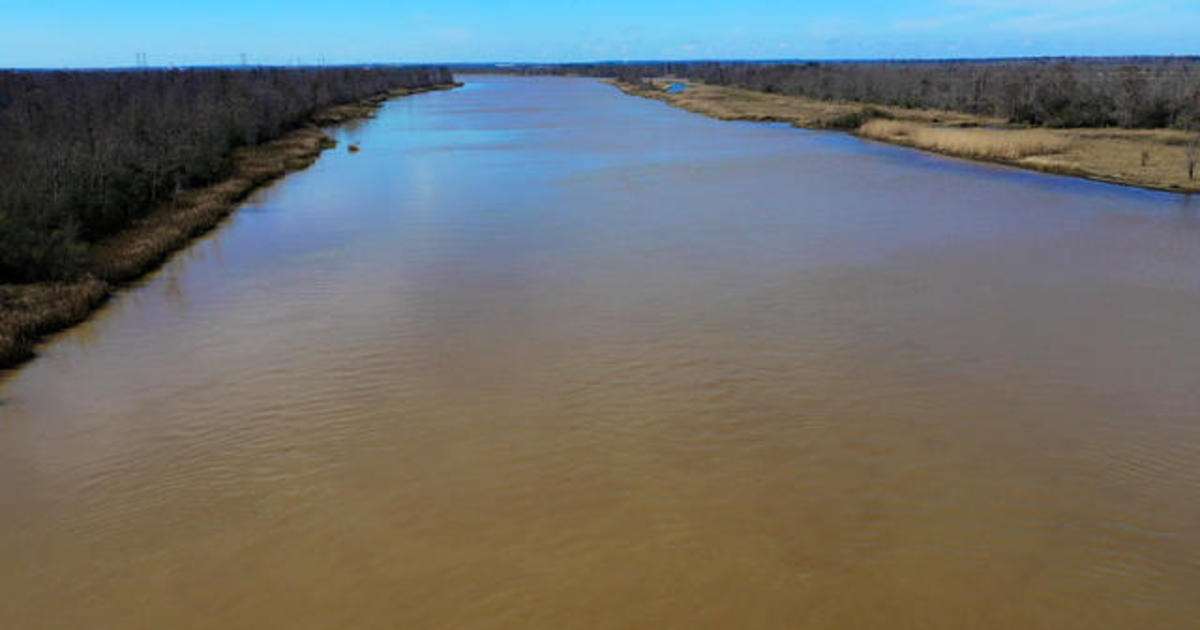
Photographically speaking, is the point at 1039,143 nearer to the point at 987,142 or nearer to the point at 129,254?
the point at 987,142

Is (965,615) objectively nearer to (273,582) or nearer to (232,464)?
(273,582)

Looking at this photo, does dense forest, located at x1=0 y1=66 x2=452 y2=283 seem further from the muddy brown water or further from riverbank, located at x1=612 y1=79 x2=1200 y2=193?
riverbank, located at x1=612 y1=79 x2=1200 y2=193

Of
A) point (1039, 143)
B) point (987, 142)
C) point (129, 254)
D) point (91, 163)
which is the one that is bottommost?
point (129, 254)

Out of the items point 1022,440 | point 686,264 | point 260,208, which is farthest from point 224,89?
point 1022,440

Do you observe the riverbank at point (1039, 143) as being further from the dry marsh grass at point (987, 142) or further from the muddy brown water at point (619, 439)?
the muddy brown water at point (619, 439)

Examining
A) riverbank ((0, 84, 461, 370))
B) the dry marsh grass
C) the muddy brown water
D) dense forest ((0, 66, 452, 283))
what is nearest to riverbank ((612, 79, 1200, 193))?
the dry marsh grass

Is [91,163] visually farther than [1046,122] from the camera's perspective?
No

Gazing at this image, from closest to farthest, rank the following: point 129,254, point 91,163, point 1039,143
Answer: point 129,254 → point 91,163 → point 1039,143

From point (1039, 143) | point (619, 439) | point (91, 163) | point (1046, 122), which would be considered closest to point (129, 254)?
point (91, 163)
